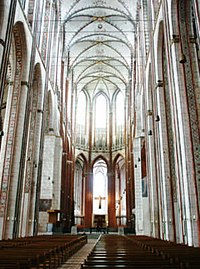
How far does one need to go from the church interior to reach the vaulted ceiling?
0.39 ft

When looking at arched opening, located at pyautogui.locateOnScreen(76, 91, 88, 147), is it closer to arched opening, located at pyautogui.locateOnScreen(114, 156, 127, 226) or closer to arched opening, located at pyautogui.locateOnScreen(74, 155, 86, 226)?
arched opening, located at pyautogui.locateOnScreen(74, 155, 86, 226)

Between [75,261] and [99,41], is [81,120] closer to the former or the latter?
[99,41]

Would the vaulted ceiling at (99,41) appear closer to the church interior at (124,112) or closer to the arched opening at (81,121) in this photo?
the church interior at (124,112)

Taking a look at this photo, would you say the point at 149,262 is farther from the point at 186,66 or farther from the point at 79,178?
the point at 79,178

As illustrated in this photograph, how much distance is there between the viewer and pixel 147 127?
1741 cm

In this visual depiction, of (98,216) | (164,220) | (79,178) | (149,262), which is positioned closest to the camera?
(149,262)

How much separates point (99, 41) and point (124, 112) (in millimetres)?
10747

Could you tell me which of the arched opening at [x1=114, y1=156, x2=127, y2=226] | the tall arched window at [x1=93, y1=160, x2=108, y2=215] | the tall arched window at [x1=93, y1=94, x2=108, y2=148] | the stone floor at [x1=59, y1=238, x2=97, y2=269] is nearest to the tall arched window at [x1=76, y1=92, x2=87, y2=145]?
the tall arched window at [x1=93, y1=94, x2=108, y2=148]

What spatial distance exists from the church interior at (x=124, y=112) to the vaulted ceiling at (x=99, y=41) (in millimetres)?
119

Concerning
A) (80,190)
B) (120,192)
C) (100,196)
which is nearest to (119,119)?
(120,192)

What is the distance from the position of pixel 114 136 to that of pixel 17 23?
1061 inches

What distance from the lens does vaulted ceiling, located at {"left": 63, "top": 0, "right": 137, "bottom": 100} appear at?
25312 millimetres

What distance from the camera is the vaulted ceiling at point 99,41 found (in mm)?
25312

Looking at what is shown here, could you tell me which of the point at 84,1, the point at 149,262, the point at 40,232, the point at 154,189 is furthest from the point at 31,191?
the point at 84,1
